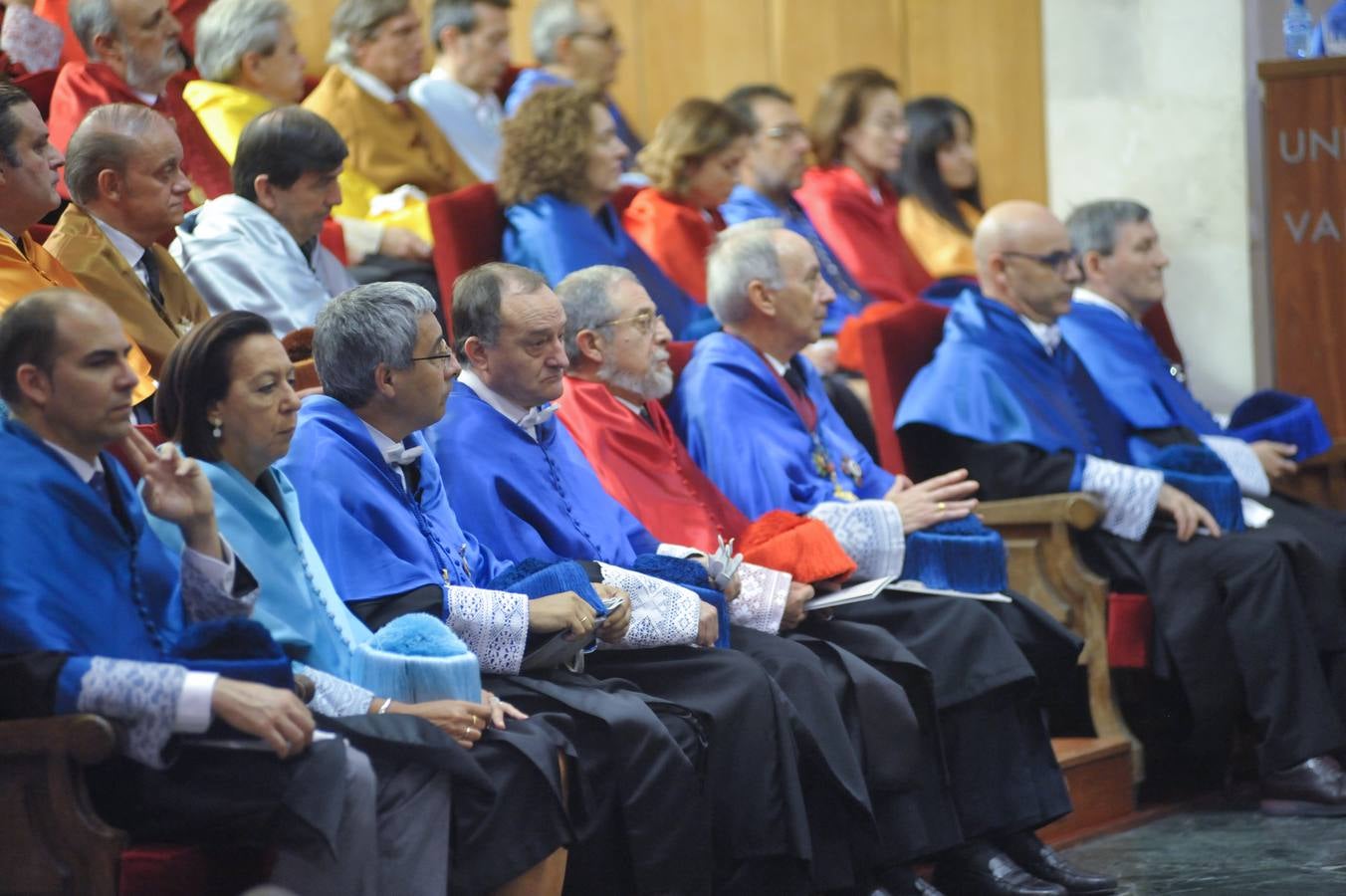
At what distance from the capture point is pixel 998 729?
4.32 meters

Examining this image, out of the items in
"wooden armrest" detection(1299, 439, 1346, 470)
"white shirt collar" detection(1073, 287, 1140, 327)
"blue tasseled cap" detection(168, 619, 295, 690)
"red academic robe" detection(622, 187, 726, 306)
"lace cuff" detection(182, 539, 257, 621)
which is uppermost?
"red academic robe" detection(622, 187, 726, 306)

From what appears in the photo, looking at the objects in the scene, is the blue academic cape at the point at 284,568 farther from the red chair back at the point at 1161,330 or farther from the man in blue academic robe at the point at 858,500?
the red chair back at the point at 1161,330

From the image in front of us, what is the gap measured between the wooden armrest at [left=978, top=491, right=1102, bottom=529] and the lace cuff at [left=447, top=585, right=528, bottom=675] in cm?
194

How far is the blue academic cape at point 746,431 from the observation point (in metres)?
4.66

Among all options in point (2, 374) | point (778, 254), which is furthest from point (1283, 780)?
point (2, 374)

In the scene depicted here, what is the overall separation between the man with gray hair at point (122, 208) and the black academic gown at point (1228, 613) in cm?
227

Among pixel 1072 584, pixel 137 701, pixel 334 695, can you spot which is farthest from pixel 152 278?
pixel 1072 584

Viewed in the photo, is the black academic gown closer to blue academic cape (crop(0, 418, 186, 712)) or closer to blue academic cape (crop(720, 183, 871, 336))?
blue academic cape (crop(720, 183, 871, 336))

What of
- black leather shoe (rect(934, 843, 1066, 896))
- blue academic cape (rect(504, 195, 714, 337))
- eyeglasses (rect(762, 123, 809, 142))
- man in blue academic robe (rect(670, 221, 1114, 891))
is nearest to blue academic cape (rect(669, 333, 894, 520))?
man in blue academic robe (rect(670, 221, 1114, 891))

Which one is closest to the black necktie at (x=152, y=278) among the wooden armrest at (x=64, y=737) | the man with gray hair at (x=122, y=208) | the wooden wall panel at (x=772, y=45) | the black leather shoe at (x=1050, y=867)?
the man with gray hair at (x=122, y=208)

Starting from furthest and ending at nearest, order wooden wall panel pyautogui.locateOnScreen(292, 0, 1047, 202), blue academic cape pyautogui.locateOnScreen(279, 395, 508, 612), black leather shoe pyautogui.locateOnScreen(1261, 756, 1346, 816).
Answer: wooden wall panel pyautogui.locateOnScreen(292, 0, 1047, 202) → black leather shoe pyautogui.locateOnScreen(1261, 756, 1346, 816) → blue academic cape pyautogui.locateOnScreen(279, 395, 508, 612)

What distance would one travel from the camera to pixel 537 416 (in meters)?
3.98

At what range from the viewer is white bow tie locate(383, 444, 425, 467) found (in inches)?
139

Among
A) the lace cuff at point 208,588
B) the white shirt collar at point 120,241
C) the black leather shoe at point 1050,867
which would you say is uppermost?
the white shirt collar at point 120,241
